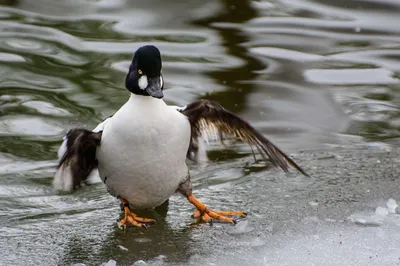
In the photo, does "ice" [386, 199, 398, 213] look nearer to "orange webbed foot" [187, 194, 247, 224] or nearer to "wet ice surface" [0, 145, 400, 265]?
"wet ice surface" [0, 145, 400, 265]

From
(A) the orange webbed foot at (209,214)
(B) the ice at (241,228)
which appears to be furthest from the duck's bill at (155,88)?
(B) the ice at (241,228)

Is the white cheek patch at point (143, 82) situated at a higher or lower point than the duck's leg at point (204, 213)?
higher

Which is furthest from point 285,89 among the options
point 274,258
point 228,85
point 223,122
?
point 274,258

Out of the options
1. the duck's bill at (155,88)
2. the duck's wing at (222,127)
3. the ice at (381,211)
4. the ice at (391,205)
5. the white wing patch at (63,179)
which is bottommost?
the ice at (391,205)

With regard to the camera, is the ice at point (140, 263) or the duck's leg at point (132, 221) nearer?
the ice at point (140, 263)

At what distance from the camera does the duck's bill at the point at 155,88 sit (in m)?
4.52

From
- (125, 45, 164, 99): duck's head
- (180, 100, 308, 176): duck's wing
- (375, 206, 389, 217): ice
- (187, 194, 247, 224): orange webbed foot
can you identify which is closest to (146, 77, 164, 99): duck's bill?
(125, 45, 164, 99): duck's head

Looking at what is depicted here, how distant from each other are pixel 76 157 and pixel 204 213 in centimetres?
84

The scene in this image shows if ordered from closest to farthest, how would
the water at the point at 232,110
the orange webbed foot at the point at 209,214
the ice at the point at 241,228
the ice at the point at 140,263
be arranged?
1. the ice at the point at 140,263
2. the water at the point at 232,110
3. the ice at the point at 241,228
4. the orange webbed foot at the point at 209,214

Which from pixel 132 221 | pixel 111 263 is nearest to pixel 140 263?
pixel 111 263

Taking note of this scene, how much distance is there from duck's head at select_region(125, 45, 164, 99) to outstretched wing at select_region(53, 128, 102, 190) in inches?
14.8

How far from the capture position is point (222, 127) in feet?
15.9

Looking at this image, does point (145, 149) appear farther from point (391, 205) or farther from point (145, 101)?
point (391, 205)

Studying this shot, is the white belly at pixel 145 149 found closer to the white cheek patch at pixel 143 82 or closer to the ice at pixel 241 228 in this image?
the white cheek patch at pixel 143 82
